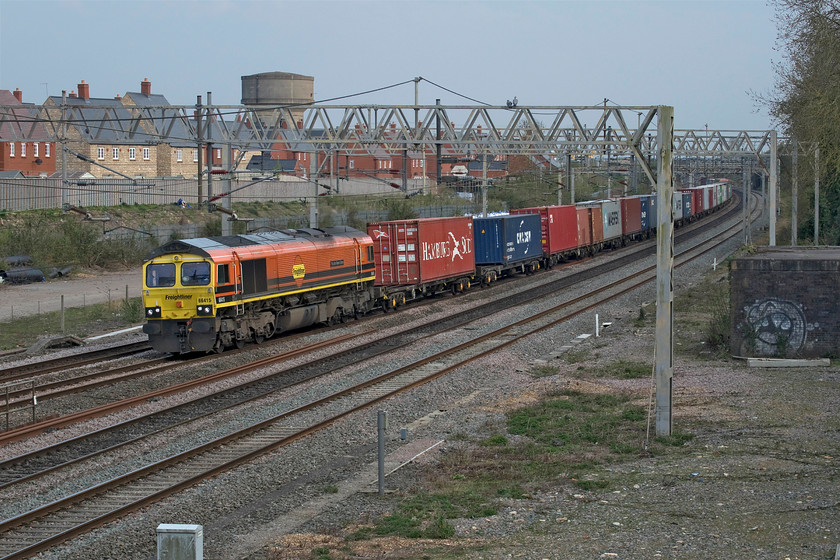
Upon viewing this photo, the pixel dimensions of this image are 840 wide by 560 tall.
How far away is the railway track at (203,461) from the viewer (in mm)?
10797

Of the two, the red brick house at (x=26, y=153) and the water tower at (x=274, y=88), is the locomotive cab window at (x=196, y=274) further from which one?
the water tower at (x=274, y=88)

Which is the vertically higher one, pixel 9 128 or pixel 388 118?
pixel 9 128

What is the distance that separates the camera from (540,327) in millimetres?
28141

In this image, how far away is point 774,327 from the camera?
20594 millimetres

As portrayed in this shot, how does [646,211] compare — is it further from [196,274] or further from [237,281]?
[196,274]

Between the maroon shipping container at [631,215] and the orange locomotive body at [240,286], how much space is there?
1370 inches

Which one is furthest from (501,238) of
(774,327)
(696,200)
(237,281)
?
(696,200)

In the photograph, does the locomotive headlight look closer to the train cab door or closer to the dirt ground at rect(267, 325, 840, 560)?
the train cab door

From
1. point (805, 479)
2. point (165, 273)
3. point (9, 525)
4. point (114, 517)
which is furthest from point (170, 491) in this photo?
point (165, 273)

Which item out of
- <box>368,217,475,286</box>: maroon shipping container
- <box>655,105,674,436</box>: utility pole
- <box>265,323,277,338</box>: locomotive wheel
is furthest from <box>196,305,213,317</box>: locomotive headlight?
<box>655,105,674,436</box>: utility pole

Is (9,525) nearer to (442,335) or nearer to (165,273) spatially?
(165,273)

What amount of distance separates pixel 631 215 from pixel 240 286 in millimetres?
42757

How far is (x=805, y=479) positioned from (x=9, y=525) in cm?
965

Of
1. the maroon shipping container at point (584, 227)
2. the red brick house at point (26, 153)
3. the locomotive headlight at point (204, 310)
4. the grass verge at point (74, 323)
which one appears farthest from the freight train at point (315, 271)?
the red brick house at point (26, 153)
